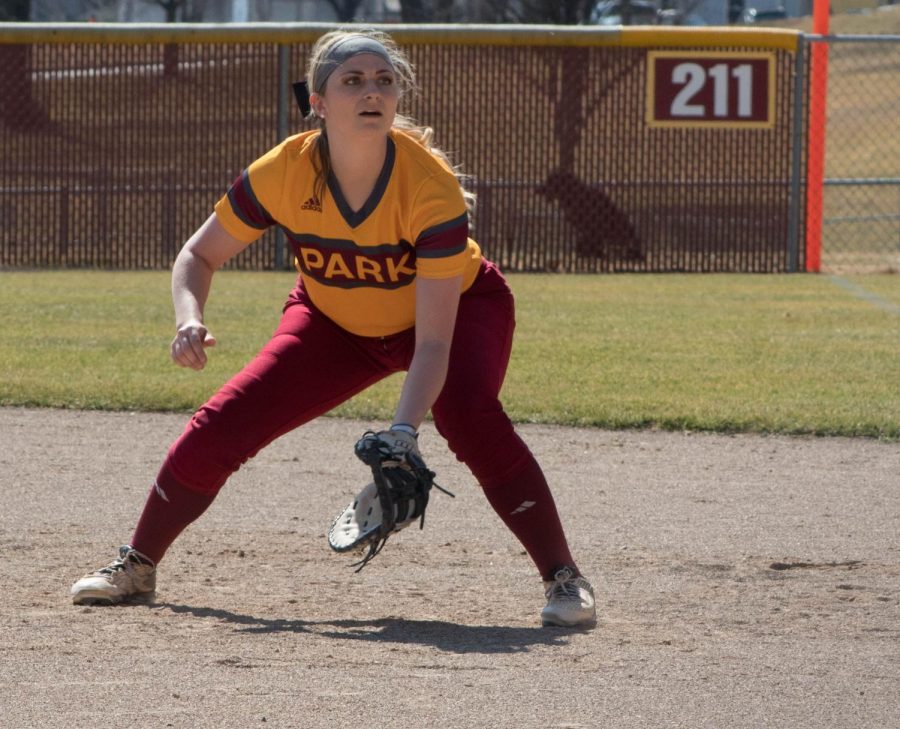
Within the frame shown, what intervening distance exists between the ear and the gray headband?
2 centimetres

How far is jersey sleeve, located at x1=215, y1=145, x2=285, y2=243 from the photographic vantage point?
4.27 m

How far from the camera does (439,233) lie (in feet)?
13.3

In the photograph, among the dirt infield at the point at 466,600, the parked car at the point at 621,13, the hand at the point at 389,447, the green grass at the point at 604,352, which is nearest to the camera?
the dirt infield at the point at 466,600

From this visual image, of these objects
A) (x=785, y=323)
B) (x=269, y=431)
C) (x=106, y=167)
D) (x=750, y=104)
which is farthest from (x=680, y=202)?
(x=269, y=431)

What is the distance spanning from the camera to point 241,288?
42.7 feet


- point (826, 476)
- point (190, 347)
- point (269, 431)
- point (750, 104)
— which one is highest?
point (750, 104)

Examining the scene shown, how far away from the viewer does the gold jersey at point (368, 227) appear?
13.4 ft


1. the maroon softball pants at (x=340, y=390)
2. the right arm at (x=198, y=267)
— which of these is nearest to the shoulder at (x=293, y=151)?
the right arm at (x=198, y=267)

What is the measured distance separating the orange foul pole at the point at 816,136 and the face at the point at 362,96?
11546 mm

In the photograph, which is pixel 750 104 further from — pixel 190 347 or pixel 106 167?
pixel 190 347

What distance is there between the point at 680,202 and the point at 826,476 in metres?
8.94

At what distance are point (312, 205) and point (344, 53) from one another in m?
0.42

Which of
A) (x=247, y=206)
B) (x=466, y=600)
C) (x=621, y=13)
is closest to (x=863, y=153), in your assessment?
(x=621, y=13)

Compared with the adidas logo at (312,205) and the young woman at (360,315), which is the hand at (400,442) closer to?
the young woman at (360,315)
